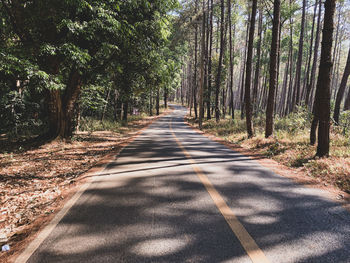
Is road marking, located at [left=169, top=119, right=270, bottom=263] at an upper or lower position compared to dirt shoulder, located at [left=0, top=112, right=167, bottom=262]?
upper

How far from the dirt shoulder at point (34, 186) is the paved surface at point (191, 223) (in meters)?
0.41

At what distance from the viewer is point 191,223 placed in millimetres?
2723

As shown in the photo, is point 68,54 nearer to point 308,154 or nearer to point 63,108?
point 63,108

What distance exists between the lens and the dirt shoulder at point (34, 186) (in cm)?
287

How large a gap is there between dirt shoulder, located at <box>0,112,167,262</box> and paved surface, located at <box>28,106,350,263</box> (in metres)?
0.41

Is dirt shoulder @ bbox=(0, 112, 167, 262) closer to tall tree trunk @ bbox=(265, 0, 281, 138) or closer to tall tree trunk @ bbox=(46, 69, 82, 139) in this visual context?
tall tree trunk @ bbox=(46, 69, 82, 139)

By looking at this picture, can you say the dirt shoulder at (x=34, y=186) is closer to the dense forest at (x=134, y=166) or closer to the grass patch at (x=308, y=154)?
the dense forest at (x=134, y=166)

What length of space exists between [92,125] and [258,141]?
1178 centimetres

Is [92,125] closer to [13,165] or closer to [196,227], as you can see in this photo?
[13,165]

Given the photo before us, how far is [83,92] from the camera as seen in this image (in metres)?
12.5

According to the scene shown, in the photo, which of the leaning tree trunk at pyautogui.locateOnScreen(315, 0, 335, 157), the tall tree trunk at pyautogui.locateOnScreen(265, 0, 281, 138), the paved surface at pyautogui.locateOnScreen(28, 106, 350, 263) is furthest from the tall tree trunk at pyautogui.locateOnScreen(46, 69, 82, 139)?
the leaning tree trunk at pyautogui.locateOnScreen(315, 0, 335, 157)

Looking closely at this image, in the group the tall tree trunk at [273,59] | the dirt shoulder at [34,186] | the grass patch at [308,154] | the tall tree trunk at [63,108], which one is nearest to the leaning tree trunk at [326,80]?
the grass patch at [308,154]

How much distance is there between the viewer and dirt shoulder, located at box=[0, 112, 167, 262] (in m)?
2.87

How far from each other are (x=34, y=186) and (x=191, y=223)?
3905 mm
